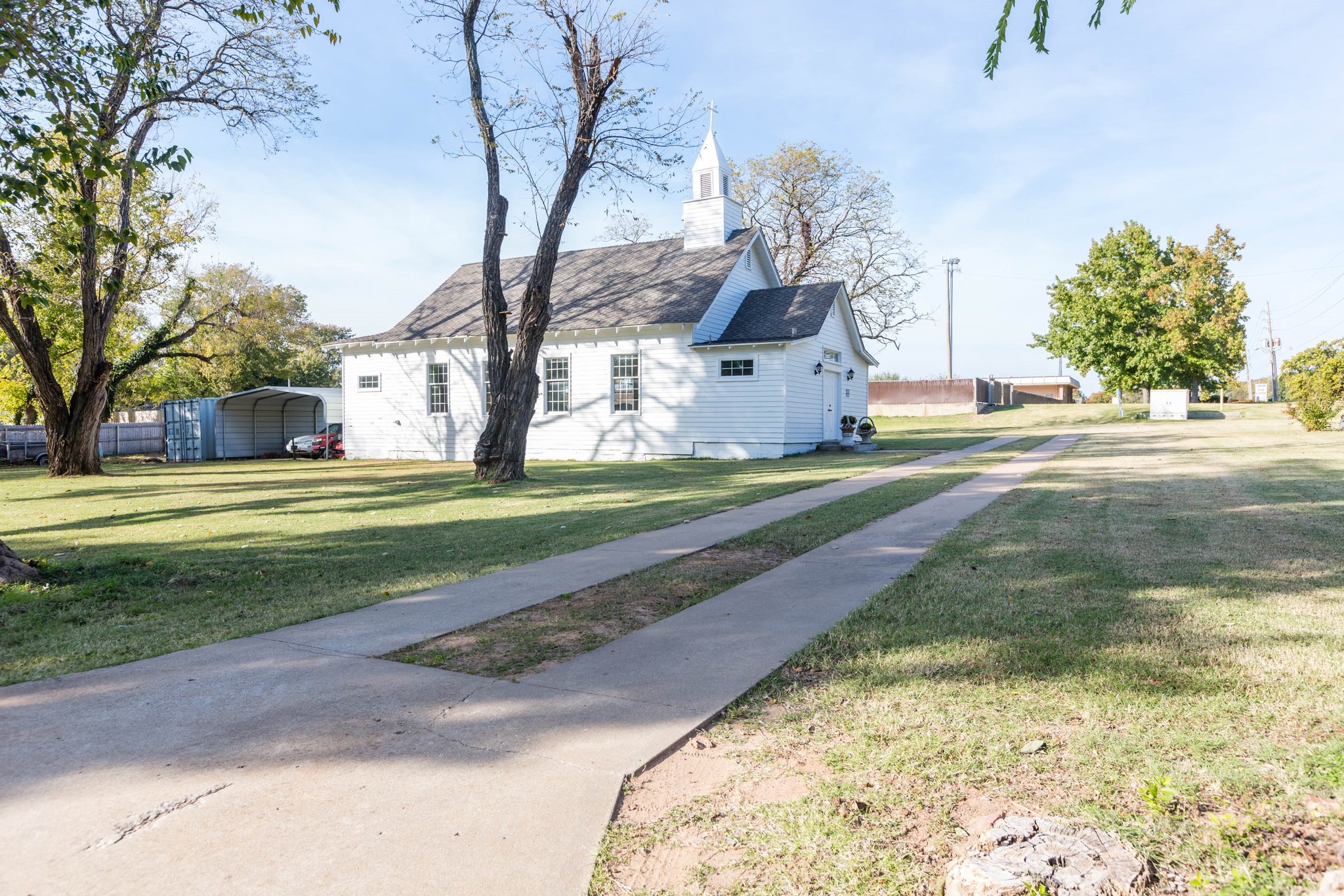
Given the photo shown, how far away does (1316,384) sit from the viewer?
24.1 meters

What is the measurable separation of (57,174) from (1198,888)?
9.18 metres

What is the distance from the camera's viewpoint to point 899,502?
10414 millimetres

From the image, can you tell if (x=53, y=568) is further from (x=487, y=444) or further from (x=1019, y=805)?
(x=487, y=444)

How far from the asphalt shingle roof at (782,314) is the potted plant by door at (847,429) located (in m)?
3.04

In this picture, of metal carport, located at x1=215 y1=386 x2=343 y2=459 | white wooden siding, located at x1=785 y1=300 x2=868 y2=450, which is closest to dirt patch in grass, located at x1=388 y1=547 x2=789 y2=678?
white wooden siding, located at x1=785 y1=300 x2=868 y2=450

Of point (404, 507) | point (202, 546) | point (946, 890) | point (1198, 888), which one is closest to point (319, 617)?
point (202, 546)

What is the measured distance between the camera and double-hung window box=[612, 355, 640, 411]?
75.8 ft

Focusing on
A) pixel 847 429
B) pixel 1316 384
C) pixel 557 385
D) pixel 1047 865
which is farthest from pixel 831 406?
pixel 1047 865

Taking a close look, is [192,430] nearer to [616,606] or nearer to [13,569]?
[13,569]

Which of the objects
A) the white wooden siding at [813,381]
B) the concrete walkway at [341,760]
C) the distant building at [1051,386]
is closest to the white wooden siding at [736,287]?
the white wooden siding at [813,381]

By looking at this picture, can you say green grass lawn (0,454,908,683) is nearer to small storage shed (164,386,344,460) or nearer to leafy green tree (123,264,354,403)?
small storage shed (164,386,344,460)

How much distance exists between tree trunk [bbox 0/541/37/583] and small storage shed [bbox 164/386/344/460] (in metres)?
24.4

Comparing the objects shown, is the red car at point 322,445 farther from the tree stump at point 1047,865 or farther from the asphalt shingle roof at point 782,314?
the tree stump at point 1047,865

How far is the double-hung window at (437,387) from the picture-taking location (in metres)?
26.4
